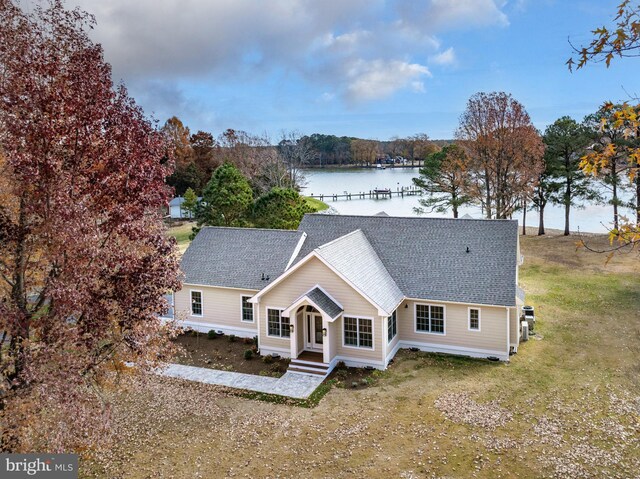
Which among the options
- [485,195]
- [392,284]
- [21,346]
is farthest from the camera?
[485,195]

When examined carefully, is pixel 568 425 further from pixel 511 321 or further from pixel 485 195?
pixel 485 195

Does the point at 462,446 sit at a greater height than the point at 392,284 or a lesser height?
lesser

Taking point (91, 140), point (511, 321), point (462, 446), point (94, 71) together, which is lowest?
point (462, 446)

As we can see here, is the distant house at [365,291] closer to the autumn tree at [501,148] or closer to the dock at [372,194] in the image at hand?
the autumn tree at [501,148]

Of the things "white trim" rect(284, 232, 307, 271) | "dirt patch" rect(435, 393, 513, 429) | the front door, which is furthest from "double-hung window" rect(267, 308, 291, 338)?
"dirt patch" rect(435, 393, 513, 429)

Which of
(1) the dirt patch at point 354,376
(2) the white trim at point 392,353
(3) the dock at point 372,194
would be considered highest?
(3) the dock at point 372,194

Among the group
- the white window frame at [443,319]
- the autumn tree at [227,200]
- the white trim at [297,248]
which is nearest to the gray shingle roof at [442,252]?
the white trim at [297,248]

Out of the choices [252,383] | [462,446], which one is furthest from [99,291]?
[462,446]
